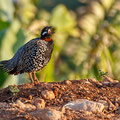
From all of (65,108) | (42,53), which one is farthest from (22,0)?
(65,108)

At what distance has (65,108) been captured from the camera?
7.92 metres

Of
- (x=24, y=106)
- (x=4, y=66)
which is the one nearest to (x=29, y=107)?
(x=24, y=106)

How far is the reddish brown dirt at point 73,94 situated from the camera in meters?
7.83

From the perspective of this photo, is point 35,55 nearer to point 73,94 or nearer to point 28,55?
point 28,55

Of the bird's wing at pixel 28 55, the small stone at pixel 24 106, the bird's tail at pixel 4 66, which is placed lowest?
the small stone at pixel 24 106

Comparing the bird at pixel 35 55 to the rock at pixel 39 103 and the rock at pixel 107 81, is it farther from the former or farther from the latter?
the rock at pixel 39 103

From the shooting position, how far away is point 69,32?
34.1m

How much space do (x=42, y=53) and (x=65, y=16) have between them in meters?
19.3

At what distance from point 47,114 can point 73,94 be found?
1248 mm

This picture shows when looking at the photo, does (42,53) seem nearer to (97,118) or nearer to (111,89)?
(111,89)

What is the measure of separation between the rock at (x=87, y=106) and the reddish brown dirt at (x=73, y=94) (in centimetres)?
10

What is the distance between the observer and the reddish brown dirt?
308 inches

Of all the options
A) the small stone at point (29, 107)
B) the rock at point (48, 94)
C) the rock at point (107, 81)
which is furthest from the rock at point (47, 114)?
the rock at point (107, 81)

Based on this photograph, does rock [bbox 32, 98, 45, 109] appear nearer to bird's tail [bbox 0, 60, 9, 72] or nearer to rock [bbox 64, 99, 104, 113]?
rock [bbox 64, 99, 104, 113]
